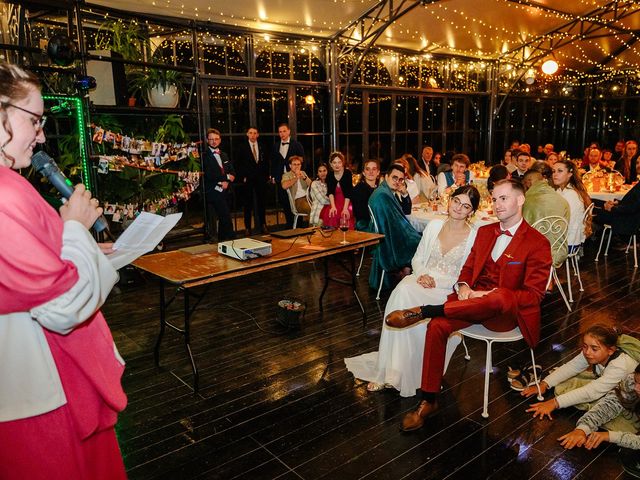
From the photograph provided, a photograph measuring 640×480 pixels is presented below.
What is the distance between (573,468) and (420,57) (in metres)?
9.09

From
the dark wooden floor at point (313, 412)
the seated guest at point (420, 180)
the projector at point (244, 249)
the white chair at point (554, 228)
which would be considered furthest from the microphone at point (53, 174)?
the seated guest at point (420, 180)

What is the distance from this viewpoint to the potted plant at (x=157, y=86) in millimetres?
5785

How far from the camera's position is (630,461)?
2416 millimetres

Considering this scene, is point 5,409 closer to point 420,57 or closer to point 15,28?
point 15,28

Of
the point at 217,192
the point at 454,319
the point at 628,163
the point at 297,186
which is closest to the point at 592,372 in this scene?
the point at 454,319

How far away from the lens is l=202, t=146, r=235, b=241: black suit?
6.79 metres

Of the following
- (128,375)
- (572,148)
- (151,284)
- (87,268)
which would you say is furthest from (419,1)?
(572,148)

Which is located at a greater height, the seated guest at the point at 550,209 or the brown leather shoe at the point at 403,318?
the seated guest at the point at 550,209

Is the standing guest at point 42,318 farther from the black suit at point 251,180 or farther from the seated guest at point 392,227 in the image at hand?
the black suit at point 251,180

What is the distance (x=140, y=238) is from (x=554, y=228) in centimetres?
352

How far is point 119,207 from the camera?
5441 millimetres

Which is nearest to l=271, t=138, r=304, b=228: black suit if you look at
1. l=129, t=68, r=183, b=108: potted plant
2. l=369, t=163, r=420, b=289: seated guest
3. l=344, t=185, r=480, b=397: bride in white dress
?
l=129, t=68, r=183, b=108: potted plant

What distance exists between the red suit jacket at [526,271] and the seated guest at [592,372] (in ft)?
0.97

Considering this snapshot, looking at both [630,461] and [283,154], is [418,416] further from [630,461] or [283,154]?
[283,154]
